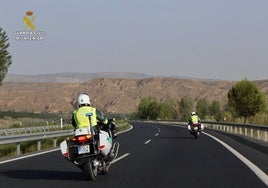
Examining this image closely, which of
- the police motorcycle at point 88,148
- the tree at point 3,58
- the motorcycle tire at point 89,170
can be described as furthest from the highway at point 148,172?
the tree at point 3,58

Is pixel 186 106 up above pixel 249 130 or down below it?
above

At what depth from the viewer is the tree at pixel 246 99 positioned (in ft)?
285

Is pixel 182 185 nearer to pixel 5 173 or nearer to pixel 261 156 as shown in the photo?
pixel 5 173

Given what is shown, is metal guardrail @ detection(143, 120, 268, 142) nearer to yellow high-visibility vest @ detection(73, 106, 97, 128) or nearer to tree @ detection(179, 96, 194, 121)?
yellow high-visibility vest @ detection(73, 106, 97, 128)

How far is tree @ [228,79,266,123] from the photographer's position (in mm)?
86938

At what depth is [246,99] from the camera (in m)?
86.7

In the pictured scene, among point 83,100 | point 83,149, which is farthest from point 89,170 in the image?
point 83,100

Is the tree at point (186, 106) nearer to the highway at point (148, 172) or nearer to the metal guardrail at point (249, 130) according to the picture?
the metal guardrail at point (249, 130)

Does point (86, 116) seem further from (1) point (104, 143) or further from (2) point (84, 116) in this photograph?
(1) point (104, 143)

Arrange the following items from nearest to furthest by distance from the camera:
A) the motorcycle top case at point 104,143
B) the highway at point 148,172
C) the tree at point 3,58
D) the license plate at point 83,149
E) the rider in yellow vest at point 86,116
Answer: the highway at point 148,172 → the license plate at point 83,149 → the motorcycle top case at point 104,143 → the rider in yellow vest at point 86,116 → the tree at point 3,58

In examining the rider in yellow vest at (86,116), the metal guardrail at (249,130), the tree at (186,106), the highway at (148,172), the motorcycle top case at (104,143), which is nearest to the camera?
the highway at (148,172)

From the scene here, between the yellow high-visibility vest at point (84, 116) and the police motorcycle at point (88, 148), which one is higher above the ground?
the yellow high-visibility vest at point (84, 116)

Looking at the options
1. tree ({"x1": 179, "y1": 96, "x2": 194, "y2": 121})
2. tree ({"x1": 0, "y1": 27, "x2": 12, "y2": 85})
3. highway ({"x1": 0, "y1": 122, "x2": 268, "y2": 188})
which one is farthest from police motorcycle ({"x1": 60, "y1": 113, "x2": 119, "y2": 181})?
tree ({"x1": 179, "y1": 96, "x2": 194, "y2": 121})

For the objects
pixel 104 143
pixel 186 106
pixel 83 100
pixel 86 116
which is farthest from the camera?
pixel 186 106
